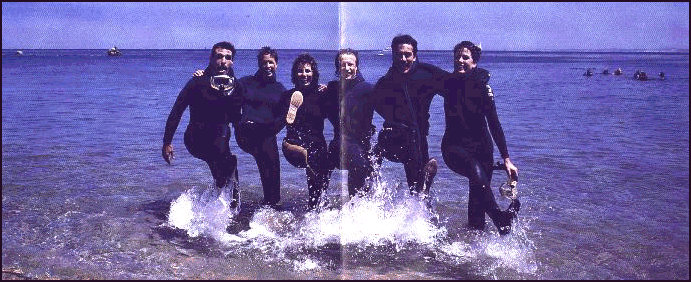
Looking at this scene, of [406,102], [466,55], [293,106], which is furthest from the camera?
[406,102]

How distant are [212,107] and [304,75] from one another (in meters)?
1.30

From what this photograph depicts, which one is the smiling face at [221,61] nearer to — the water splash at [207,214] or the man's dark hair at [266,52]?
the man's dark hair at [266,52]

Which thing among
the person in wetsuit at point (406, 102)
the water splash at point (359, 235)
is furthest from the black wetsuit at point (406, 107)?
the water splash at point (359, 235)

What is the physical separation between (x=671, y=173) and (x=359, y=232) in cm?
722

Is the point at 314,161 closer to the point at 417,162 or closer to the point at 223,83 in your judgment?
the point at 417,162

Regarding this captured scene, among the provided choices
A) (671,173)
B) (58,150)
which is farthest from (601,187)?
(58,150)

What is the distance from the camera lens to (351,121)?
272 inches

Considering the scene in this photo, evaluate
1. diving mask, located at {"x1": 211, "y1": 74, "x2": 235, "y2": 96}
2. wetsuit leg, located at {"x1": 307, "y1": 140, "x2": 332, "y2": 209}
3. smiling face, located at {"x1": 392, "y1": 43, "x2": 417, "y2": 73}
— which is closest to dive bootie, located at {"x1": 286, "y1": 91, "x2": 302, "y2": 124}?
wetsuit leg, located at {"x1": 307, "y1": 140, "x2": 332, "y2": 209}

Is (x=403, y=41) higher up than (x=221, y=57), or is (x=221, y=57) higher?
(x=403, y=41)

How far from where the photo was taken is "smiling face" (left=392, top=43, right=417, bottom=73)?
6.59 m

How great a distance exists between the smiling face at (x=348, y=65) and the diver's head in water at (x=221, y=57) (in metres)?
1.55

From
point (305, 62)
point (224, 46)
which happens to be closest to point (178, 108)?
point (224, 46)

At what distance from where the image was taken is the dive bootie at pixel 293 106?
256 inches

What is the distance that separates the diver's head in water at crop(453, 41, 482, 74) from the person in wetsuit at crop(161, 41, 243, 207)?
2727 mm
